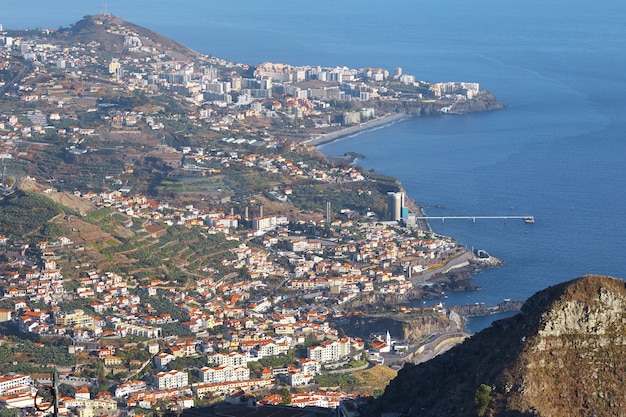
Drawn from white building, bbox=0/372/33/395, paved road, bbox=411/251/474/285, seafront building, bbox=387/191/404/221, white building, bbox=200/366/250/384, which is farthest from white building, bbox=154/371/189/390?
seafront building, bbox=387/191/404/221

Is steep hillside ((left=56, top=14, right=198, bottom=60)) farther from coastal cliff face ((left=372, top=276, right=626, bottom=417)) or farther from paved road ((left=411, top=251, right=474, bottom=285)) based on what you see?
coastal cliff face ((left=372, top=276, right=626, bottom=417))

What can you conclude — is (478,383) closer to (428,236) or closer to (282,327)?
(282,327)

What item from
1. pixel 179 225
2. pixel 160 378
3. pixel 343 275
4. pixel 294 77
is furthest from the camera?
pixel 294 77

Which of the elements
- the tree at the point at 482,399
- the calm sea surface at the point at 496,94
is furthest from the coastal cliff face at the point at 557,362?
the calm sea surface at the point at 496,94

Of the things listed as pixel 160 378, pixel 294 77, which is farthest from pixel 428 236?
pixel 294 77

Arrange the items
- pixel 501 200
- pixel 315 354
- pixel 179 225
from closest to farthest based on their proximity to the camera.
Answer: pixel 315 354
pixel 179 225
pixel 501 200

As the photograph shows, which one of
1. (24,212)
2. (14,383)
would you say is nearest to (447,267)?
(24,212)
